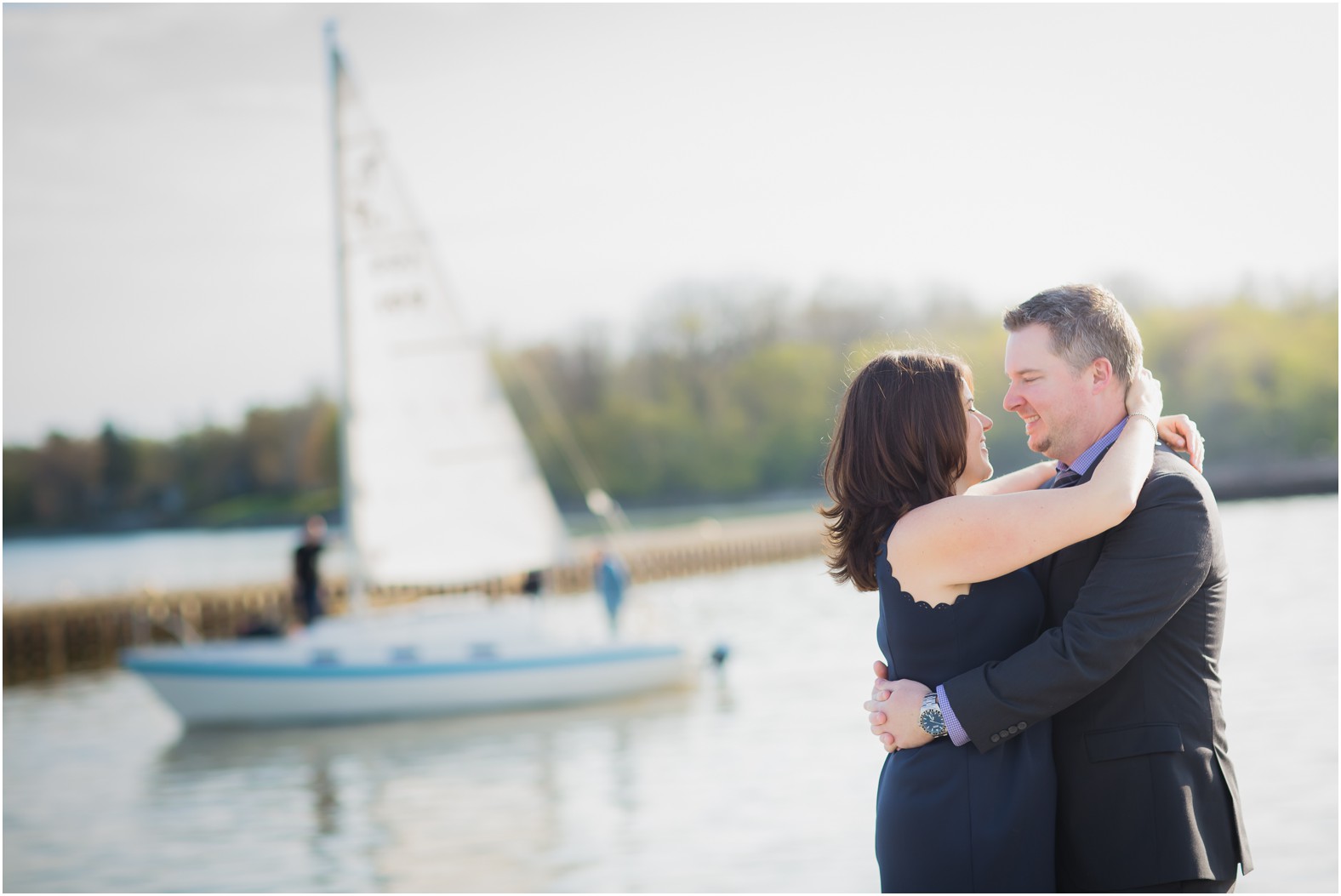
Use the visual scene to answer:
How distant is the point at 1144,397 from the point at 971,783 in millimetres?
934

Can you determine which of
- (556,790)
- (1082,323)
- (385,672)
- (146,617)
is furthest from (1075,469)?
(146,617)

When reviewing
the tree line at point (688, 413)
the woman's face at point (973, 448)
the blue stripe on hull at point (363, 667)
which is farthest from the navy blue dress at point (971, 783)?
the tree line at point (688, 413)

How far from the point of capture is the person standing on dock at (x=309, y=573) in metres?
16.0

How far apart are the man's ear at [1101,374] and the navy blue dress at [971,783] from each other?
0.47 metres

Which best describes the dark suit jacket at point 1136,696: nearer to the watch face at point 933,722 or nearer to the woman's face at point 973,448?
the watch face at point 933,722

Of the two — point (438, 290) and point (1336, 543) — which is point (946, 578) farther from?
point (1336, 543)

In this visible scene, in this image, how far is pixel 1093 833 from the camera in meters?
2.71

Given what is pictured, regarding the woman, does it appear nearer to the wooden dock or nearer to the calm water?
the calm water

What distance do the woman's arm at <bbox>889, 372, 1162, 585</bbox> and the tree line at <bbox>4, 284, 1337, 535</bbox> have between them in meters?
70.6

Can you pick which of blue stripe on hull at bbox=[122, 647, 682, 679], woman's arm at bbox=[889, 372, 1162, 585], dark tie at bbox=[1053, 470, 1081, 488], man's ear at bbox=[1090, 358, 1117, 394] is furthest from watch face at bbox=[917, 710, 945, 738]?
blue stripe on hull at bbox=[122, 647, 682, 679]

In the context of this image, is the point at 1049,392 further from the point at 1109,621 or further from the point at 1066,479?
the point at 1109,621

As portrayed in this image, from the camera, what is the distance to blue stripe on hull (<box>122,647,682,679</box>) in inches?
595

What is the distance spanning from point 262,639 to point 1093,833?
592 inches

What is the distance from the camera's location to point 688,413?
280 feet
